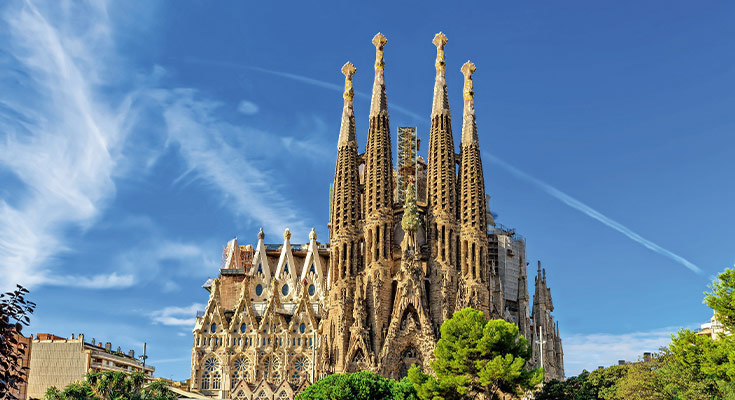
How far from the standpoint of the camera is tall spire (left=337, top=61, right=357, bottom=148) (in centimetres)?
6669

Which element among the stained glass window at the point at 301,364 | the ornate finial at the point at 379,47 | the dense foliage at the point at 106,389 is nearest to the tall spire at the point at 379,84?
the ornate finial at the point at 379,47

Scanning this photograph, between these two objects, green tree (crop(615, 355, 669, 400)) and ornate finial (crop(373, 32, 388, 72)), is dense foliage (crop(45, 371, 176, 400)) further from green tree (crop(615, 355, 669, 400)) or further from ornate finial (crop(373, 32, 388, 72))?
ornate finial (crop(373, 32, 388, 72))

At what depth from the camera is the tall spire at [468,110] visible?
6625 cm

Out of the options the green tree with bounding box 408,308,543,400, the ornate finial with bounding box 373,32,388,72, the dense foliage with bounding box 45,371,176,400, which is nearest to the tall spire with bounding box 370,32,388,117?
the ornate finial with bounding box 373,32,388,72

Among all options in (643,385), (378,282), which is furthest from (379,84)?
(643,385)

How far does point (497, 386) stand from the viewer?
1773 inches

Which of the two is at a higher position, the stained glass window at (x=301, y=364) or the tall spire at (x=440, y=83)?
the tall spire at (x=440, y=83)

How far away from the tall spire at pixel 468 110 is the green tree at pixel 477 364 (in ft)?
74.9

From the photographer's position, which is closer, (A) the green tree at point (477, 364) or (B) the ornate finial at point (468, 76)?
(A) the green tree at point (477, 364)

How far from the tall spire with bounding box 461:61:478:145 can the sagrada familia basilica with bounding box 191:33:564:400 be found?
0.10 meters

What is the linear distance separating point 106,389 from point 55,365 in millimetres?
32731

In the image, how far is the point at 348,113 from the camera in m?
68.1

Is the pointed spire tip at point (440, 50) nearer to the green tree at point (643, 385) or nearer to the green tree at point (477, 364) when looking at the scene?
the green tree at point (477, 364)

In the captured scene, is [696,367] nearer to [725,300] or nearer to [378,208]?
[725,300]
